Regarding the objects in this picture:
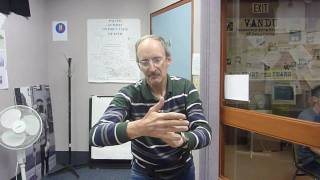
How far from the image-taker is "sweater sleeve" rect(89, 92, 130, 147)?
1.12 m

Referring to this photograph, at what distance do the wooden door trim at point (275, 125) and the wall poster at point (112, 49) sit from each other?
1963mm

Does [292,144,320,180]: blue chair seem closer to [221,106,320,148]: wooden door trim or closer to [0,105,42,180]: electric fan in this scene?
[221,106,320,148]: wooden door trim

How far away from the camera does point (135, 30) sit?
4031 mm

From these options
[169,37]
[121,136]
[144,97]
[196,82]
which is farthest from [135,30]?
[121,136]

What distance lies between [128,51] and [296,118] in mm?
2605

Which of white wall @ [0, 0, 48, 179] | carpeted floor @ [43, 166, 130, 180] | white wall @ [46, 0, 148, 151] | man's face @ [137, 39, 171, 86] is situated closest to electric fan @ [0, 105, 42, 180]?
white wall @ [0, 0, 48, 179]

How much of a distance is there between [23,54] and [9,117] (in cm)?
106

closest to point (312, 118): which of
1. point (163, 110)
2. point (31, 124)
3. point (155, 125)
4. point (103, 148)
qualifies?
point (163, 110)

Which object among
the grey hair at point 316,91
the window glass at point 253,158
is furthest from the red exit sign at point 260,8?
the window glass at point 253,158

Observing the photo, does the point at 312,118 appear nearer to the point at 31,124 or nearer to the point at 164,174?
the point at 164,174

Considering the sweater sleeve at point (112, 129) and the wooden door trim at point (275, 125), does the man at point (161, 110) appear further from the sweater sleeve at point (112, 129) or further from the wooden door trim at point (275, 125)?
the wooden door trim at point (275, 125)

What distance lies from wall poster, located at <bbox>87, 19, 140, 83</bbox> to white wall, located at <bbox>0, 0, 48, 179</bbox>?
569mm

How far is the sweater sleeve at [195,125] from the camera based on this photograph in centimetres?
122

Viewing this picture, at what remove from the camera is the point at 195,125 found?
133cm
